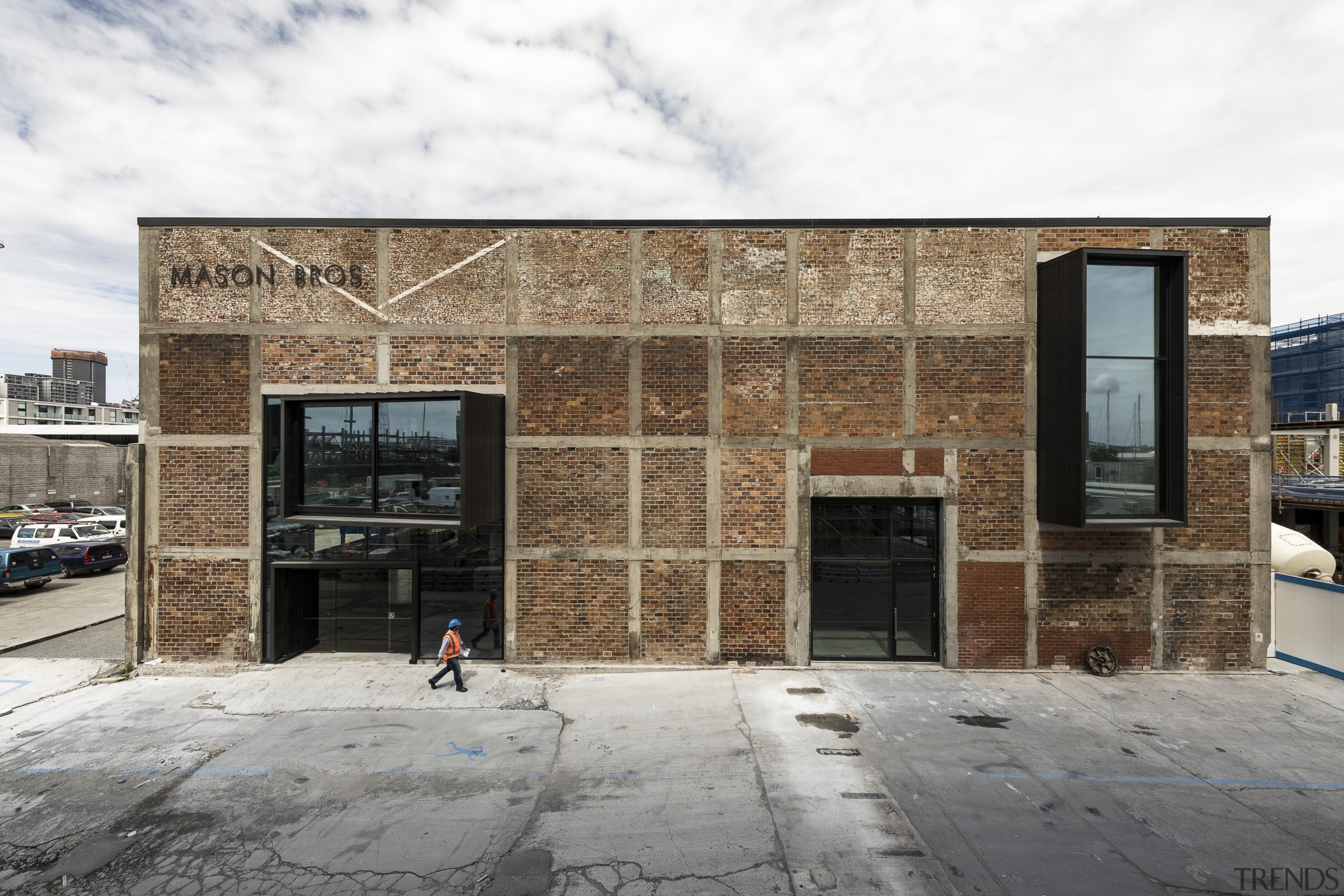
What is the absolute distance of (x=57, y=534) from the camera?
20422mm

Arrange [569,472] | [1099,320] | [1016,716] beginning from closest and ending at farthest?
[1016,716], [1099,320], [569,472]

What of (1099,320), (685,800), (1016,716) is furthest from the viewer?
(1099,320)

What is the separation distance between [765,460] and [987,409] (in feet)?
14.7

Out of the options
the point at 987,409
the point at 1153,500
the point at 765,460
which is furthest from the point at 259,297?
the point at 1153,500

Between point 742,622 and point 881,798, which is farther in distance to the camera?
point 742,622

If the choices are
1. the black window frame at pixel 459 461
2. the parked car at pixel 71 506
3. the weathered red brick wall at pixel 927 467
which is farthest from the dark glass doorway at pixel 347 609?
the parked car at pixel 71 506

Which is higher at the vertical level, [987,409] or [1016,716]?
[987,409]

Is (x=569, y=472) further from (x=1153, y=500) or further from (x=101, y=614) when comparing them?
(x=101, y=614)

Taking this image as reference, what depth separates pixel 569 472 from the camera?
411 inches

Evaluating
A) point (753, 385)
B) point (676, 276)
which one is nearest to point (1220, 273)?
point (753, 385)

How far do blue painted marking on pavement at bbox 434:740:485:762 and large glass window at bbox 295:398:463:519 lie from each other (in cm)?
377

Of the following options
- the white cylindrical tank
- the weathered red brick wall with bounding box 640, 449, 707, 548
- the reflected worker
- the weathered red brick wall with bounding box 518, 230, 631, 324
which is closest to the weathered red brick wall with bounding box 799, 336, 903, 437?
the weathered red brick wall with bounding box 640, 449, 707, 548

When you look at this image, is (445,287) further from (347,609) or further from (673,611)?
(673,611)

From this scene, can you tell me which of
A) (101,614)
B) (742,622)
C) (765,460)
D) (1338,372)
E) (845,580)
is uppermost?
(1338,372)
